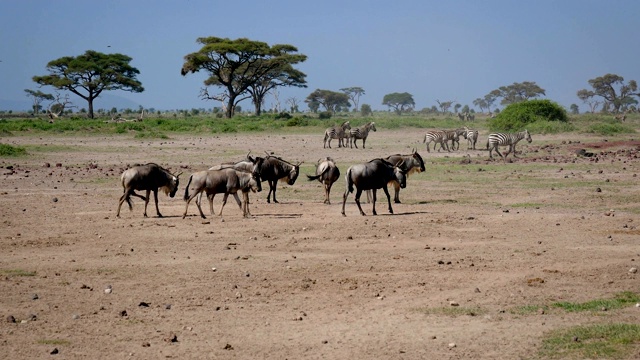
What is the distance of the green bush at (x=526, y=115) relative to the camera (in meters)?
48.7

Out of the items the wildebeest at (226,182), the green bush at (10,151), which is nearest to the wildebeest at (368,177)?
the wildebeest at (226,182)

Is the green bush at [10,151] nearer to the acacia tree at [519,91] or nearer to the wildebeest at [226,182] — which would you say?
the wildebeest at [226,182]

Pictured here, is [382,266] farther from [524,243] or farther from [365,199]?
[365,199]

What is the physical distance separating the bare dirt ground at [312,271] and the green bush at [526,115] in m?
25.1

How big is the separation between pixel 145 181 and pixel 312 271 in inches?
266

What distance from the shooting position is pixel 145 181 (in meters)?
18.0

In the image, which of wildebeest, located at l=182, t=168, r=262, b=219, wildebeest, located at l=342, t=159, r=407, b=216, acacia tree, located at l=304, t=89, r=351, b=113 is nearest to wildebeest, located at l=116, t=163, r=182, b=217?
wildebeest, located at l=182, t=168, r=262, b=219

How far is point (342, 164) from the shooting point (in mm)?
31453

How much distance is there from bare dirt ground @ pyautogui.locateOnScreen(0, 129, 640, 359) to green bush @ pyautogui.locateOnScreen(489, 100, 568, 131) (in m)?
25.1

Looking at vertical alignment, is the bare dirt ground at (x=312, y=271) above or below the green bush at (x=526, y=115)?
below

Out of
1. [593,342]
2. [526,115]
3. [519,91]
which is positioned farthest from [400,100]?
[593,342]

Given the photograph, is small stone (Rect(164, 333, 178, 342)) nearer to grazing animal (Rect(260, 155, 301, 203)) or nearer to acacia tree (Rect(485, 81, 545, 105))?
grazing animal (Rect(260, 155, 301, 203))

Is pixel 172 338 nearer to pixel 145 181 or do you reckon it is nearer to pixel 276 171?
pixel 145 181

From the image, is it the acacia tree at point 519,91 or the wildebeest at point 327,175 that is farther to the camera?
the acacia tree at point 519,91
